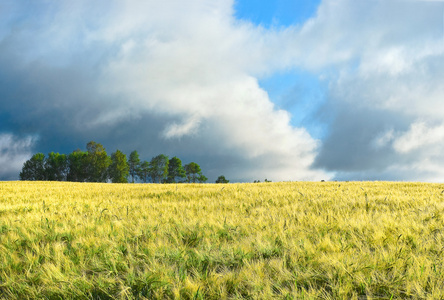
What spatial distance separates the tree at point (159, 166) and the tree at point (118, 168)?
27.4 ft

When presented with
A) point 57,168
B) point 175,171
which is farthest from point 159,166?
point 57,168

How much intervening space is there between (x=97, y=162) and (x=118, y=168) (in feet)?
21.0

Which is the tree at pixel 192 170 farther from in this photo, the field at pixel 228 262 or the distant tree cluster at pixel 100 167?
the field at pixel 228 262

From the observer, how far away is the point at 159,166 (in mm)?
86812

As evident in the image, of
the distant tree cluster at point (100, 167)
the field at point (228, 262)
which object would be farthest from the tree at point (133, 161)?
the field at point (228, 262)

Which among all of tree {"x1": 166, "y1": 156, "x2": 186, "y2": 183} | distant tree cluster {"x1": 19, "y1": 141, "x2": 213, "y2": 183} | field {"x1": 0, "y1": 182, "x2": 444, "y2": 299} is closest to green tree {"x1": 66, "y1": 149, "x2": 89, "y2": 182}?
distant tree cluster {"x1": 19, "y1": 141, "x2": 213, "y2": 183}

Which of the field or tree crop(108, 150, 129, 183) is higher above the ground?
tree crop(108, 150, 129, 183)

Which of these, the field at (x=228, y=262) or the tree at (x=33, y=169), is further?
the tree at (x=33, y=169)

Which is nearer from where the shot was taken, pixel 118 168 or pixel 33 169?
pixel 118 168

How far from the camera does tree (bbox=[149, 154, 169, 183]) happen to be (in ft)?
284

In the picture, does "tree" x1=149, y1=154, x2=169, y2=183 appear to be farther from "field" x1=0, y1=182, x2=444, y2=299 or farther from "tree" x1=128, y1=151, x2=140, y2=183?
"field" x1=0, y1=182, x2=444, y2=299

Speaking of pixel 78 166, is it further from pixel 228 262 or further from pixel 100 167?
pixel 228 262

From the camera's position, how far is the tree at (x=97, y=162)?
79.8m

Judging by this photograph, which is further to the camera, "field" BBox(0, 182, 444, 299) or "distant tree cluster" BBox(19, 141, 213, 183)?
"distant tree cluster" BBox(19, 141, 213, 183)
